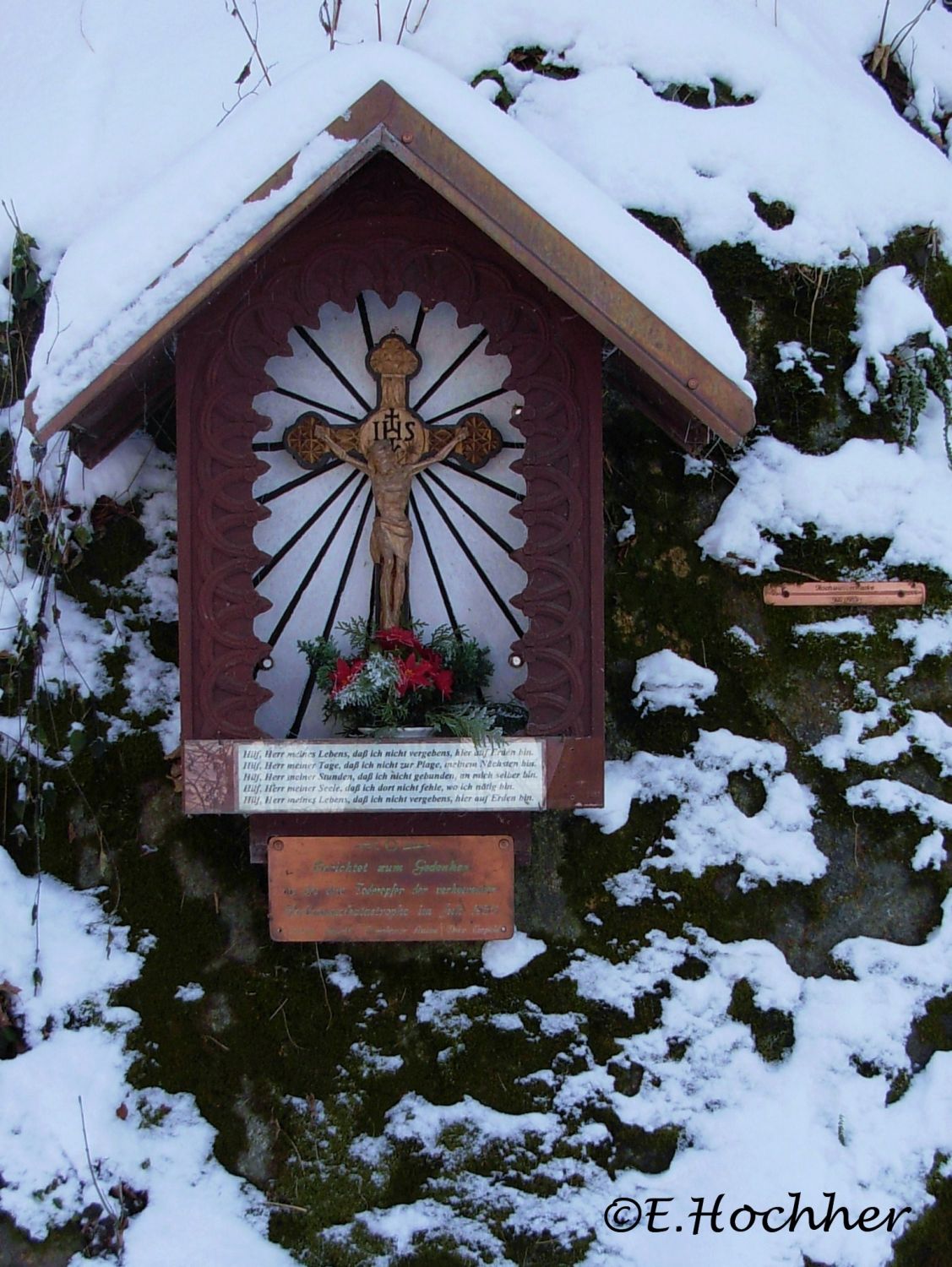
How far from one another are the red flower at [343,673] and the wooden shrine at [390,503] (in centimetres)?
14

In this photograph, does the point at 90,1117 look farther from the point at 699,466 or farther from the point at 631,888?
the point at 699,466

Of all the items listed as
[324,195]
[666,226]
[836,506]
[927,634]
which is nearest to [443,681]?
[324,195]

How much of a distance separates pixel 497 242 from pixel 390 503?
0.74 meters

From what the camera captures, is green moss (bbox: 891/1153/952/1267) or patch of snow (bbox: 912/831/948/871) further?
patch of snow (bbox: 912/831/948/871)

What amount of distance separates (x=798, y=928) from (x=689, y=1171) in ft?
2.31

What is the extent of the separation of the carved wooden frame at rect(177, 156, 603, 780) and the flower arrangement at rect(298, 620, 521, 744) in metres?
0.17

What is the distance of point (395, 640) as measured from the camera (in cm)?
313

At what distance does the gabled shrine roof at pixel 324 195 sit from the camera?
2.80m

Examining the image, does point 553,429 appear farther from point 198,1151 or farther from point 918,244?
point 198,1151

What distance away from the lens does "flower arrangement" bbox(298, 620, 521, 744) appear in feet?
10.0

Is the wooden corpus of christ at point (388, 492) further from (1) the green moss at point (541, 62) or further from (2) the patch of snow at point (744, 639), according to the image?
(1) the green moss at point (541, 62)

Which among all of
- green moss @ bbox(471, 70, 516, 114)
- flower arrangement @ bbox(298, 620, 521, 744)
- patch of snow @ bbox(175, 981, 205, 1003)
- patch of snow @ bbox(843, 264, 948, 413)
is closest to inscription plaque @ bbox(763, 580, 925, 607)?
patch of snow @ bbox(843, 264, 948, 413)

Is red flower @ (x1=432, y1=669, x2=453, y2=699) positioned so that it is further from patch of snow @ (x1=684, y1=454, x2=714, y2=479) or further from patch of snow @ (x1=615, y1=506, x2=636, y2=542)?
patch of snow @ (x1=684, y1=454, x2=714, y2=479)

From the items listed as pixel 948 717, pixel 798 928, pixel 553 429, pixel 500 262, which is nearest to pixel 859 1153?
pixel 798 928
